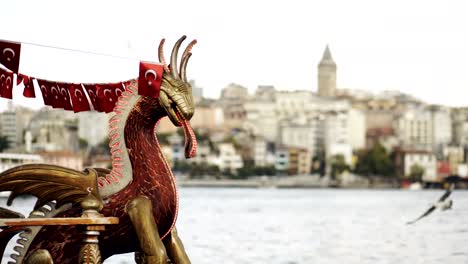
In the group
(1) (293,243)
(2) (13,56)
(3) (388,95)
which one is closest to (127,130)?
(2) (13,56)

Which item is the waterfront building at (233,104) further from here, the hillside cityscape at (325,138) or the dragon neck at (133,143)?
the dragon neck at (133,143)

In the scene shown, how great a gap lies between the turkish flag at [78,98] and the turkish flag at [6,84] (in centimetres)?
32

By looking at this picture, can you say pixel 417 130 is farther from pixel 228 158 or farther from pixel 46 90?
pixel 46 90

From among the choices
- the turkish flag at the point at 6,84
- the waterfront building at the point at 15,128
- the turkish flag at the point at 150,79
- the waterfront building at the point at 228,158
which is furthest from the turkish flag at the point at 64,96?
the waterfront building at the point at 228,158

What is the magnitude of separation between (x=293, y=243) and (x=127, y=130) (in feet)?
53.3

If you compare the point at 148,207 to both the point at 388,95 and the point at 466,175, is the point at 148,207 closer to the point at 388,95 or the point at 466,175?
the point at 466,175

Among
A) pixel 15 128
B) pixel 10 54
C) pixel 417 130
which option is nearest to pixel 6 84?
pixel 10 54

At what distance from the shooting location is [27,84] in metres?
7.18

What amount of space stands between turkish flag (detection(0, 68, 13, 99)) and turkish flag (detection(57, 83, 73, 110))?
28 centimetres

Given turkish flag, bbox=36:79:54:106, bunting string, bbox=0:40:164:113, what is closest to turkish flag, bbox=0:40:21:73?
bunting string, bbox=0:40:164:113

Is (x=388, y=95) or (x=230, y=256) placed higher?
(x=388, y=95)

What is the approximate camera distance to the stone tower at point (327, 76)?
106 metres

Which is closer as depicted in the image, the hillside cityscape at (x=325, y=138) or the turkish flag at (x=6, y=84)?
the turkish flag at (x=6, y=84)

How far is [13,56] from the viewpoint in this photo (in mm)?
6836
